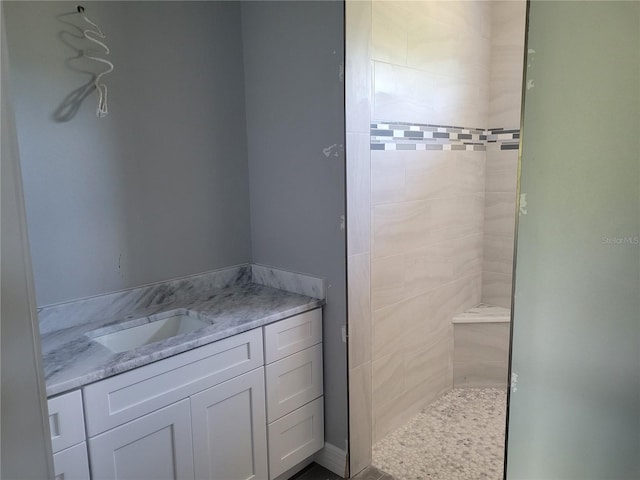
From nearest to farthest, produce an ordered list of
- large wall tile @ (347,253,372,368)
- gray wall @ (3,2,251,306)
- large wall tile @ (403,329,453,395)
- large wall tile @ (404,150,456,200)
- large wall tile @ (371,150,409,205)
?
gray wall @ (3,2,251,306) → large wall tile @ (347,253,372,368) → large wall tile @ (371,150,409,205) → large wall tile @ (404,150,456,200) → large wall tile @ (403,329,453,395)

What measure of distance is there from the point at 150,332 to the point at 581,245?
1.57 meters

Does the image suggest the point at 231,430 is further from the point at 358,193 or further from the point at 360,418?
the point at 358,193

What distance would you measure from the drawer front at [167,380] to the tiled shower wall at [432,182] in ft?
2.54

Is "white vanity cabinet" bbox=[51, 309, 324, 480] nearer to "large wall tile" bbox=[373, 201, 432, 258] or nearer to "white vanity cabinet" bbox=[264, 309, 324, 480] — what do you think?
"white vanity cabinet" bbox=[264, 309, 324, 480]

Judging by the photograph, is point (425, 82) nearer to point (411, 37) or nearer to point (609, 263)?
point (411, 37)

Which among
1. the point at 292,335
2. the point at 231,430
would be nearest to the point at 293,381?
the point at 292,335

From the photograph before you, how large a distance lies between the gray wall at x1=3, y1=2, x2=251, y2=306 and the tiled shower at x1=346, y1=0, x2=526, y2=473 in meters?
0.67

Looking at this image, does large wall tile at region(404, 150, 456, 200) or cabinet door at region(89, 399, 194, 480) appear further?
→ large wall tile at region(404, 150, 456, 200)

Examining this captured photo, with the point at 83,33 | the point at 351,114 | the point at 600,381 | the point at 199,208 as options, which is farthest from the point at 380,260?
the point at 83,33

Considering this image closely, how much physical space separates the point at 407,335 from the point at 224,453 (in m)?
1.17

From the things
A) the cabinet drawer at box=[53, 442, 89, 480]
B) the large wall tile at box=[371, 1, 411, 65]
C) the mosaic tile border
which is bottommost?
the cabinet drawer at box=[53, 442, 89, 480]

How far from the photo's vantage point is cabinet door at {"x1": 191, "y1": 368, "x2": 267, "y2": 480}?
1609mm

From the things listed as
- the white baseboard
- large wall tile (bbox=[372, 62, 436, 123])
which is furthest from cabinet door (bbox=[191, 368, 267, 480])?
large wall tile (bbox=[372, 62, 436, 123])

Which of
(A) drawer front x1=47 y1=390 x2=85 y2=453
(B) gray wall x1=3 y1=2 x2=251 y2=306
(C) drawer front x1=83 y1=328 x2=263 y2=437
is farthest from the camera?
(B) gray wall x1=3 y1=2 x2=251 y2=306
